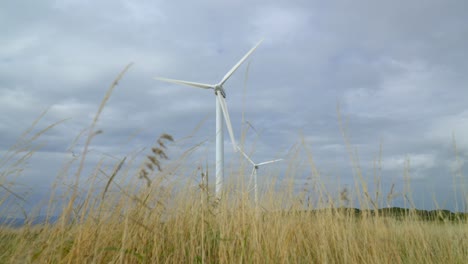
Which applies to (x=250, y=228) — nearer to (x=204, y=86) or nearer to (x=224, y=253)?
(x=224, y=253)

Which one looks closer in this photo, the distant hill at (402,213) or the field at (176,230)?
the field at (176,230)

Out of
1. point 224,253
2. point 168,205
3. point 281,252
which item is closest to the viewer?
point 224,253

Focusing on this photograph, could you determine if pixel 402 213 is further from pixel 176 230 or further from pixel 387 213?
pixel 176 230

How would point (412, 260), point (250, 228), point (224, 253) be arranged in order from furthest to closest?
point (412, 260) → point (250, 228) → point (224, 253)

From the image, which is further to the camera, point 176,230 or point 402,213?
point 402,213

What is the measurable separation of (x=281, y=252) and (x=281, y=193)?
2.01m

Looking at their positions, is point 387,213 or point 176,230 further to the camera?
point 387,213

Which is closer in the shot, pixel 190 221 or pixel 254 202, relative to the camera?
pixel 190 221

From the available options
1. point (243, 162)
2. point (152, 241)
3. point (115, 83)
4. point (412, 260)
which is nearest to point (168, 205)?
point (152, 241)

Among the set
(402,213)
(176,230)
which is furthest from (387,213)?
(176,230)

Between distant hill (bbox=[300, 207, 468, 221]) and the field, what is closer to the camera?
the field

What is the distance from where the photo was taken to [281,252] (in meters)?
3.78

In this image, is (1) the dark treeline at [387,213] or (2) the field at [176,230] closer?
(2) the field at [176,230]

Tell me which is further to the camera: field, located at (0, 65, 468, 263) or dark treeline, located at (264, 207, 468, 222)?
dark treeline, located at (264, 207, 468, 222)
